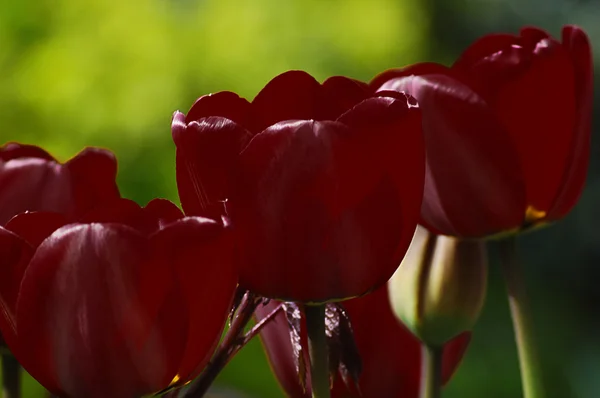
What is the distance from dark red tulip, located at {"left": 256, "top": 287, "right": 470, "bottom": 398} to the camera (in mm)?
401

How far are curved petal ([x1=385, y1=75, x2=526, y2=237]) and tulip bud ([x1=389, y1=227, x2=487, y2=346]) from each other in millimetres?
13

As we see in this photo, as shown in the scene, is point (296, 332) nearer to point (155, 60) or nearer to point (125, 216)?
point (125, 216)

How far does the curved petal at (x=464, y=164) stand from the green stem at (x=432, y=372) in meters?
0.05

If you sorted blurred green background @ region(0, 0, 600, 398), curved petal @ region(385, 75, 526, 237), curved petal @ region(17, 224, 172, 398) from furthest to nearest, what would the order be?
blurred green background @ region(0, 0, 600, 398) → curved petal @ region(385, 75, 526, 237) → curved petal @ region(17, 224, 172, 398)

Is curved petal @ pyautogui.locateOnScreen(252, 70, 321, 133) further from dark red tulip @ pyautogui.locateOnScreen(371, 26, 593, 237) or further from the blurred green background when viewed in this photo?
the blurred green background

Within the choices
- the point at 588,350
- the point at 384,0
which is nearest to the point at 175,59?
the point at 384,0

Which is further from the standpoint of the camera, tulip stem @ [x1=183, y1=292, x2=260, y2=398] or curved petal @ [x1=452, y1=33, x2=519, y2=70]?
curved petal @ [x1=452, y1=33, x2=519, y2=70]

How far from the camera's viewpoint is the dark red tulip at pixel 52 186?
38cm

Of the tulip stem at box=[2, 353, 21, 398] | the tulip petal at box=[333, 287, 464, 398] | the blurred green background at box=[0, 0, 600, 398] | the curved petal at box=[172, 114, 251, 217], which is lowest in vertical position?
the blurred green background at box=[0, 0, 600, 398]

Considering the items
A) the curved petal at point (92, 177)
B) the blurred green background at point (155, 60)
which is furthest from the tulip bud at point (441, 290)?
the blurred green background at point (155, 60)

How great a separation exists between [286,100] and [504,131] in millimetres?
91

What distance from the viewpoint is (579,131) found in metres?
0.43

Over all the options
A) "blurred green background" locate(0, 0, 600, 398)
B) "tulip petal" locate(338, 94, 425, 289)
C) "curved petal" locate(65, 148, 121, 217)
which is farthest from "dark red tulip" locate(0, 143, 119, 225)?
"blurred green background" locate(0, 0, 600, 398)

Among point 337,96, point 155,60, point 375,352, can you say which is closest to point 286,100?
point 337,96
